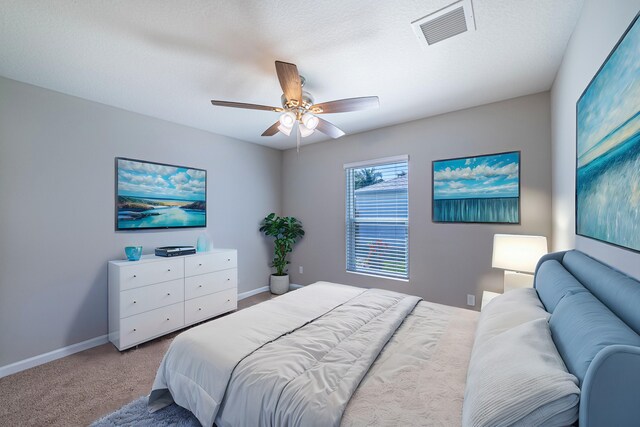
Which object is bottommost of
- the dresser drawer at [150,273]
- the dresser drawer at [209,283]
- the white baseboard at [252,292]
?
the white baseboard at [252,292]

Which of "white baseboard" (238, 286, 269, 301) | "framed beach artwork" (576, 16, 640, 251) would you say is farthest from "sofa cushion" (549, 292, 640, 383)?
"white baseboard" (238, 286, 269, 301)

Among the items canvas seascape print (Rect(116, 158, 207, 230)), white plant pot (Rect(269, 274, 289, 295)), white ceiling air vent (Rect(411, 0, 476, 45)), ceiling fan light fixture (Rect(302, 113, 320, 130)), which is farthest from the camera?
white plant pot (Rect(269, 274, 289, 295))

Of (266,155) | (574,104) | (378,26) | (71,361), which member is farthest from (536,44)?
(71,361)

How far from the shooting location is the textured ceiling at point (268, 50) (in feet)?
5.22

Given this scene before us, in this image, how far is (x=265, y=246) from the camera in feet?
15.1

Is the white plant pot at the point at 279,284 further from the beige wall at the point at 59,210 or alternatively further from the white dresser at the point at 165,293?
the beige wall at the point at 59,210

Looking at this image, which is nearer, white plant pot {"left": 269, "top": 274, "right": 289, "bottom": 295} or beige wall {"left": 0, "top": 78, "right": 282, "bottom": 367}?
beige wall {"left": 0, "top": 78, "right": 282, "bottom": 367}

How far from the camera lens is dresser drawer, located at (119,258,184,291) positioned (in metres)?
2.60

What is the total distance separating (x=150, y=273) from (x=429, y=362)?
107 inches

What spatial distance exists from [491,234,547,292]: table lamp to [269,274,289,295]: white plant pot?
304cm

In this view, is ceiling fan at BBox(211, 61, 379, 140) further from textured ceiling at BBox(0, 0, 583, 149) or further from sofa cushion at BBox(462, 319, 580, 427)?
sofa cushion at BBox(462, 319, 580, 427)

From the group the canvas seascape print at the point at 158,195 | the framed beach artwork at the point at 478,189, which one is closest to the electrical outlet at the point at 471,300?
the framed beach artwork at the point at 478,189

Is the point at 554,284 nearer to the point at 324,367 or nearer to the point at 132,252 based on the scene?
the point at 324,367

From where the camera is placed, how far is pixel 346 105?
2143 mm
